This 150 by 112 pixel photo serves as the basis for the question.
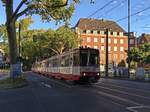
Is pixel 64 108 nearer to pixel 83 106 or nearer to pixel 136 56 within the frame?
pixel 83 106

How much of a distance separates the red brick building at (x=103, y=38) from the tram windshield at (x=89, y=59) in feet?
343

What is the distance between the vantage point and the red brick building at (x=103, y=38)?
475 feet

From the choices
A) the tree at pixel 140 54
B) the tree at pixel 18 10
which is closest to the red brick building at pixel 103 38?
the tree at pixel 140 54

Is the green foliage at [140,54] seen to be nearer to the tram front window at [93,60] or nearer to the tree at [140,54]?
the tree at [140,54]

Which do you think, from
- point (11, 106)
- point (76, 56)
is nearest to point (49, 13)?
point (76, 56)

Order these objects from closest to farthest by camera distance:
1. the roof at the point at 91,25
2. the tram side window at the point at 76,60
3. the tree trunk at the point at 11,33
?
the tram side window at the point at 76,60, the tree trunk at the point at 11,33, the roof at the point at 91,25

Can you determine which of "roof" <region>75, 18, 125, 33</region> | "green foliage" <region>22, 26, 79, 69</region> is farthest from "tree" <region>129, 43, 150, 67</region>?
"roof" <region>75, 18, 125, 33</region>

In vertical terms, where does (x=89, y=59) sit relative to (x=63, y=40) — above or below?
below

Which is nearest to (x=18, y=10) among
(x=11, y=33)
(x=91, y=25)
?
(x=11, y=33)

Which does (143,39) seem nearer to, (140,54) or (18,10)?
(140,54)

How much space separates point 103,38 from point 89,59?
122499 millimetres

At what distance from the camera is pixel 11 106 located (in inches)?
694

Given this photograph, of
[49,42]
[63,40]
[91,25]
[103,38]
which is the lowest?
[49,42]

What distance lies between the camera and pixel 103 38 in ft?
510
